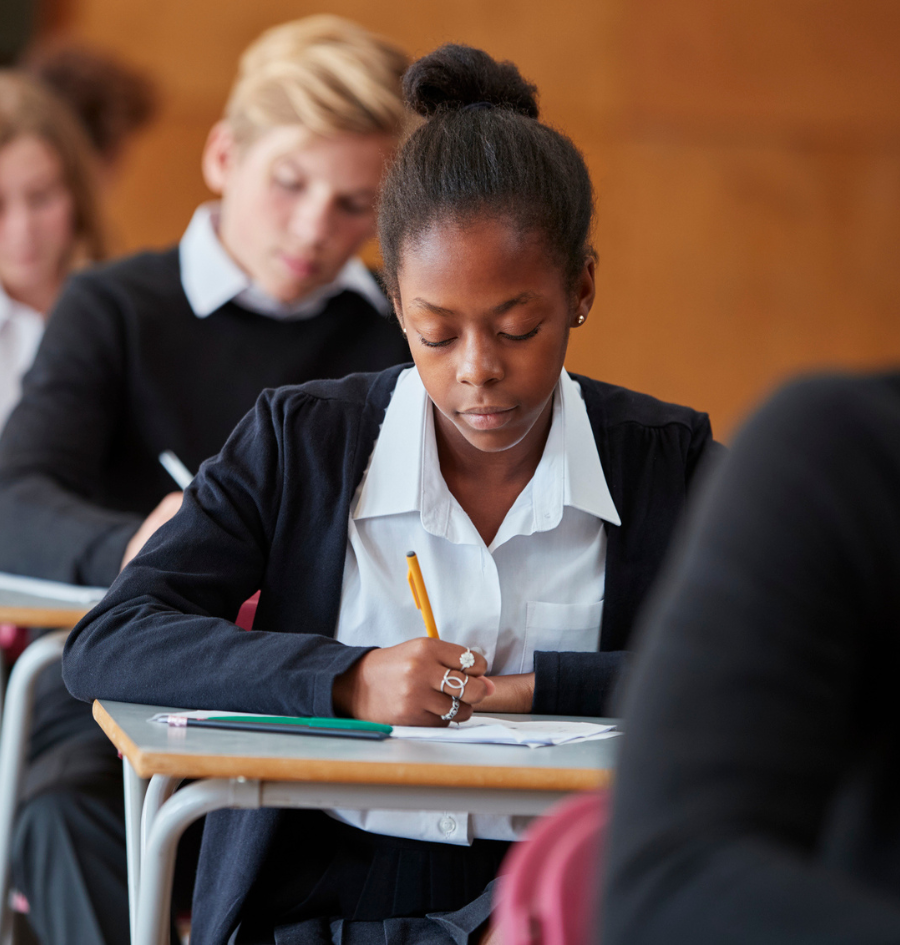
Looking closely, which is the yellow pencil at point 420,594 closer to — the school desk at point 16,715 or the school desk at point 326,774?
the school desk at point 326,774

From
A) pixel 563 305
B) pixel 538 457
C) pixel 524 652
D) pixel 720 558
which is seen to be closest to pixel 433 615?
pixel 524 652

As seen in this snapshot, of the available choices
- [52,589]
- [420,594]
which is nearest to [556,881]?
[420,594]

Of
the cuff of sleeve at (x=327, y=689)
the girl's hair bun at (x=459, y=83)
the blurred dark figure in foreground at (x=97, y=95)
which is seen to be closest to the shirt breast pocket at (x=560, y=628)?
the cuff of sleeve at (x=327, y=689)

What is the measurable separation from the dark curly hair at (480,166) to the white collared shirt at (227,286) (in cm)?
84

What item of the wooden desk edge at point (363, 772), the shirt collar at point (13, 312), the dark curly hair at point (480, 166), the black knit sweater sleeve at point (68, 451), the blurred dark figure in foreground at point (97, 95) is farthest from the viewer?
the blurred dark figure in foreground at point (97, 95)

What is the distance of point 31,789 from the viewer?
1.74m

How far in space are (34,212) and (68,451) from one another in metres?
1.09

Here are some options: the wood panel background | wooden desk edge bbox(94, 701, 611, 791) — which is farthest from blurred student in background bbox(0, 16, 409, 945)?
the wood panel background

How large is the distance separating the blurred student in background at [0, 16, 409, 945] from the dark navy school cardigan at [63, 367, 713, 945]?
593 millimetres

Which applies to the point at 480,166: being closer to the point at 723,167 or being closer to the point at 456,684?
the point at 456,684

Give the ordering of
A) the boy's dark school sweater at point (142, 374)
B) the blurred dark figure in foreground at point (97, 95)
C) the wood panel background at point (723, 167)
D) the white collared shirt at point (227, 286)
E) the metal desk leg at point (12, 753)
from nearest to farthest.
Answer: the metal desk leg at point (12, 753) < the boy's dark school sweater at point (142, 374) < the white collared shirt at point (227, 286) < the blurred dark figure in foreground at point (97, 95) < the wood panel background at point (723, 167)

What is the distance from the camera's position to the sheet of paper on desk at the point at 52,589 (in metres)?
1.75

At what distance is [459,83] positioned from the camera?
131cm

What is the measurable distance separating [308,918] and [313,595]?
1.06 feet
